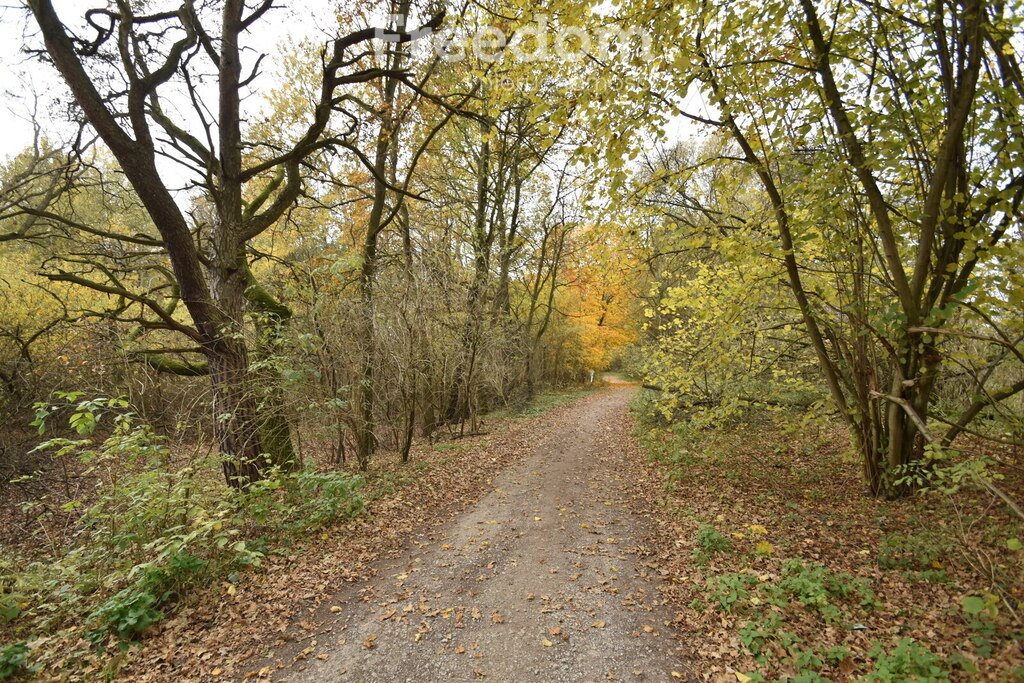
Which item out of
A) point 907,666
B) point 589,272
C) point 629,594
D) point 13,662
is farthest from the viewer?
point 589,272

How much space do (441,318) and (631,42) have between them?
6737 mm

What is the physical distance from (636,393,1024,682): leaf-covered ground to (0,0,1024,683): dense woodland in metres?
0.07

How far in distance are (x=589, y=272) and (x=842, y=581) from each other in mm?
5280

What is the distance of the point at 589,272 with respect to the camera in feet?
26.2

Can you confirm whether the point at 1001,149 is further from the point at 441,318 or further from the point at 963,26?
the point at 441,318

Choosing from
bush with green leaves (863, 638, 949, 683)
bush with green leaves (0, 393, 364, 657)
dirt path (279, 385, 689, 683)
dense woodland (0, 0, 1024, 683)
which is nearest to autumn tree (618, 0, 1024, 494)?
dense woodland (0, 0, 1024, 683)

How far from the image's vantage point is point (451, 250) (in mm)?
10953

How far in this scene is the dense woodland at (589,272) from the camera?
4.40 m

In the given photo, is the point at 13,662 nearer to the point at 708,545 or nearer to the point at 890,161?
the point at 708,545

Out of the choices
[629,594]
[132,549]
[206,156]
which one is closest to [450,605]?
[629,594]

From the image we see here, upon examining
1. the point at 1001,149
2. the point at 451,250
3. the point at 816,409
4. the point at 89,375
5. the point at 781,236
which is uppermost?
the point at 451,250

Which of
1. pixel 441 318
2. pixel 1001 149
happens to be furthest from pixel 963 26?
pixel 441 318

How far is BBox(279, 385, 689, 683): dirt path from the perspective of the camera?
3705 millimetres

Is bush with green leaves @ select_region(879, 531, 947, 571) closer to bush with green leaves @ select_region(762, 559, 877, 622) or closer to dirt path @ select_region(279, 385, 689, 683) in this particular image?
bush with green leaves @ select_region(762, 559, 877, 622)
